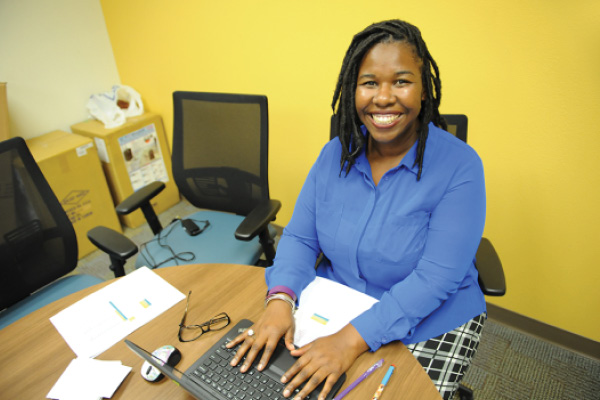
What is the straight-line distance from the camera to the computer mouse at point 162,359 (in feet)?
3.01

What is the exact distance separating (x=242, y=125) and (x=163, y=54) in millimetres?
1335

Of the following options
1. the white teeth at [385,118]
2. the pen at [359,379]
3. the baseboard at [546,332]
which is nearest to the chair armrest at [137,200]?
the white teeth at [385,118]

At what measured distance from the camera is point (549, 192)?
1.63m

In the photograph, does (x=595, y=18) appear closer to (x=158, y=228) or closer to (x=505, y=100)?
(x=505, y=100)

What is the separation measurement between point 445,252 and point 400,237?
0.13 m

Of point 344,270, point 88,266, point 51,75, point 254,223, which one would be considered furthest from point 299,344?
point 51,75

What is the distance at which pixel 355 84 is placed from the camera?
115 cm

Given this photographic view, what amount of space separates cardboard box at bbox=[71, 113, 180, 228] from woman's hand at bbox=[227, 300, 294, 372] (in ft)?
6.89

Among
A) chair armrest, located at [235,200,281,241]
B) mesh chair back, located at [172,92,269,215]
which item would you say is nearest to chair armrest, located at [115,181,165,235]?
mesh chair back, located at [172,92,269,215]

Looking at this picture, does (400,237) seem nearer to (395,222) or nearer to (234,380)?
(395,222)

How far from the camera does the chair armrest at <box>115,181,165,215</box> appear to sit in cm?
171

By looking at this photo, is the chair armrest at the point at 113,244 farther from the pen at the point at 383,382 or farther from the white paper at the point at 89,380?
the pen at the point at 383,382

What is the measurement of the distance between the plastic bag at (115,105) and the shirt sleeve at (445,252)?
7.81 feet

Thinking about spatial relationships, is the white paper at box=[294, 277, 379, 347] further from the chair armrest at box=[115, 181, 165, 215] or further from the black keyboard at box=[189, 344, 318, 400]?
the chair armrest at box=[115, 181, 165, 215]
